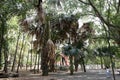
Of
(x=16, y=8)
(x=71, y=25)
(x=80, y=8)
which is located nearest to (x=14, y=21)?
(x=71, y=25)

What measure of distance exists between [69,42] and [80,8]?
35.2 ft

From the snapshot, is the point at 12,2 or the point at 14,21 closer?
the point at 12,2

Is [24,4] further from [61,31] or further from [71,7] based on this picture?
[61,31]

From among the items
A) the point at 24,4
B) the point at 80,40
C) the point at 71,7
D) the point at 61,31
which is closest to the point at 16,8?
the point at 24,4

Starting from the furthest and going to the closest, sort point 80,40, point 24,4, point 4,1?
point 80,40 < point 24,4 < point 4,1

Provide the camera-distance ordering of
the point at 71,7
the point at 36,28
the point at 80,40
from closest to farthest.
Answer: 1. the point at 71,7
2. the point at 36,28
3. the point at 80,40

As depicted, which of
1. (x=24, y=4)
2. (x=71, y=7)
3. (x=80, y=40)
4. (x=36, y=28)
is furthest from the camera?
(x=80, y=40)

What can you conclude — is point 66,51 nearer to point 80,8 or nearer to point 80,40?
point 80,40

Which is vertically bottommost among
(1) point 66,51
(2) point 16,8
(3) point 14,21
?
(1) point 66,51

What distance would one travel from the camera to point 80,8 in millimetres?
24438

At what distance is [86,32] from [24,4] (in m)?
19.0

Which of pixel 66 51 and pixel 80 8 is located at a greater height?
pixel 80 8

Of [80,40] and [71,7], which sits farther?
[80,40]

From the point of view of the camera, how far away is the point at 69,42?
34531 millimetres
